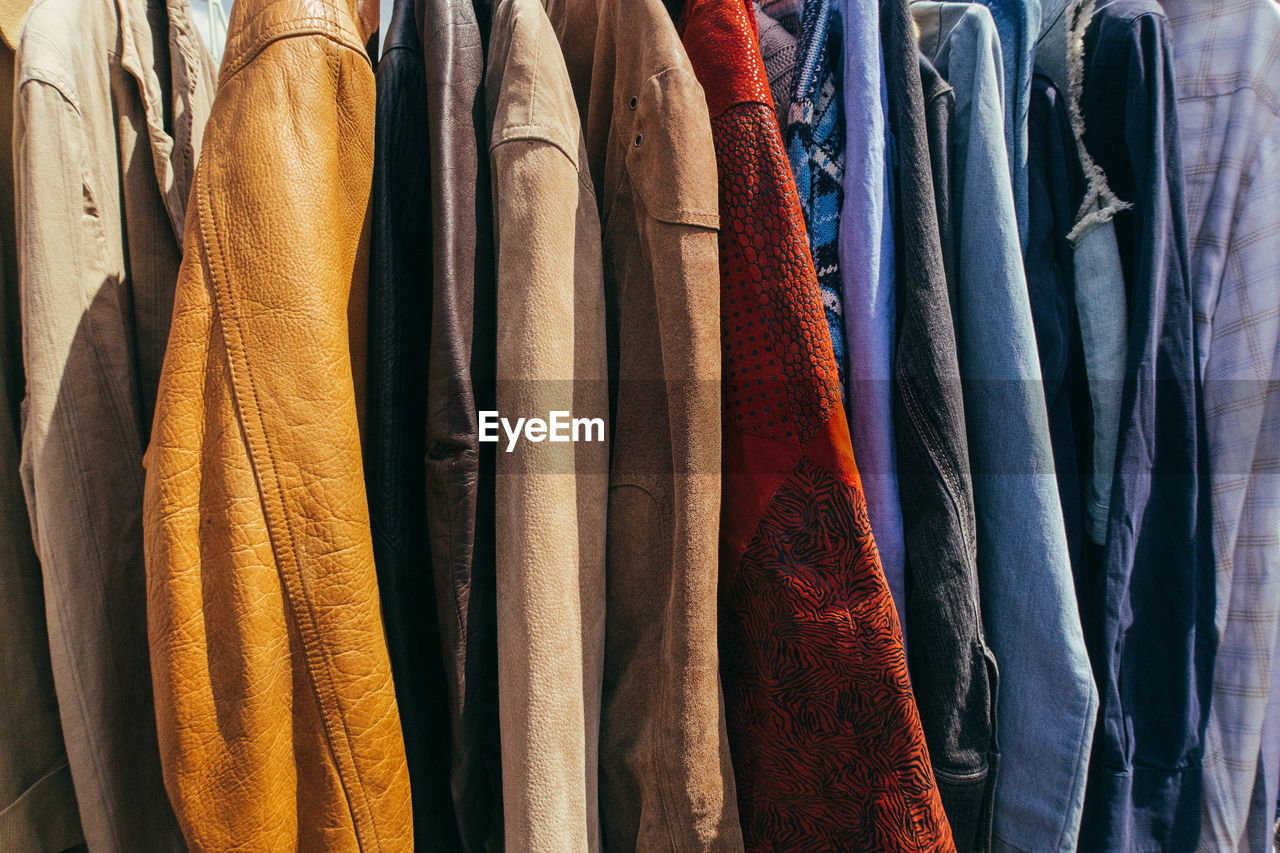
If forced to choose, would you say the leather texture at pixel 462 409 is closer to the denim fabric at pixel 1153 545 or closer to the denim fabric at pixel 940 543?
the denim fabric at pixel 940 543

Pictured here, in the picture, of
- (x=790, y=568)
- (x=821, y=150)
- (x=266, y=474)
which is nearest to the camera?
(x=266, y=474)

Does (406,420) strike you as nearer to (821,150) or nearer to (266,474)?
(266,474)

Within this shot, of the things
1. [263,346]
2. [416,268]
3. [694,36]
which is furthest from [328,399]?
[694,36]

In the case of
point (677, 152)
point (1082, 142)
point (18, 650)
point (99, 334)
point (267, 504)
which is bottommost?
point (18, 650)

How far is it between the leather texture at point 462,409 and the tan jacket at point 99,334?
0.86 ft

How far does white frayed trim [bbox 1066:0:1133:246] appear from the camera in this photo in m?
0.66

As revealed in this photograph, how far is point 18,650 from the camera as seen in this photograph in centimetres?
50

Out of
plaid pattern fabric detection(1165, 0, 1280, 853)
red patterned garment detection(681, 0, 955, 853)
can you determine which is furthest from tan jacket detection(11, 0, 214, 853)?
plaid pattern fabric detection(1165, 0, 1280, 853)

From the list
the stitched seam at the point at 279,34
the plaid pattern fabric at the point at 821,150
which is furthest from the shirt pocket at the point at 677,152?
the stitched seam at the point at 279,34

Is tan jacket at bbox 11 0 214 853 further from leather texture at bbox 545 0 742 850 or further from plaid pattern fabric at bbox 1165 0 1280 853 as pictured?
plaid pattern fabric at bbox 1165 0 1280 853

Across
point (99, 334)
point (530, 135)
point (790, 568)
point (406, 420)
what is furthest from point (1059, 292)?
point (99, 334)

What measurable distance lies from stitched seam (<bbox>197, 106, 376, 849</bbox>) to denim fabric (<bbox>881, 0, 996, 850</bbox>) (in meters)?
0.54

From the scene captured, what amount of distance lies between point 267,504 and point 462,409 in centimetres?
16

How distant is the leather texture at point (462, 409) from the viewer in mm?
482
